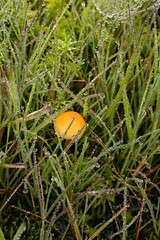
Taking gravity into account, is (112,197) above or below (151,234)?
above

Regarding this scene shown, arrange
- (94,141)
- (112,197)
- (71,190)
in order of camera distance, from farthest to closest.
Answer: (94,141), (112,197), (71,190)

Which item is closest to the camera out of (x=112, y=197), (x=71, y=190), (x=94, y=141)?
(x=71, y=190)

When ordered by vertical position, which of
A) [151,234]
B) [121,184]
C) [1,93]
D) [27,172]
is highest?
[1,93]

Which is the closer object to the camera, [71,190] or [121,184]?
[71,190]

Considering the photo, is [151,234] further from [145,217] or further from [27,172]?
[27,172]

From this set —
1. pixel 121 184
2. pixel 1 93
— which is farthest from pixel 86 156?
pixel 1 93

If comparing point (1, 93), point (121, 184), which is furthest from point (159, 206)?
point (1, 93)

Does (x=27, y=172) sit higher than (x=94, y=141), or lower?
higher

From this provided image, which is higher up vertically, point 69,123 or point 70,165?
point 69,123

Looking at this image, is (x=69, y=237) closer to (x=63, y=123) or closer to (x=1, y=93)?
(x=63, y=123)
